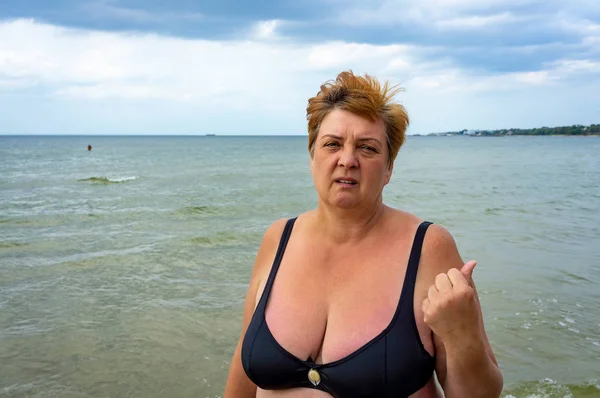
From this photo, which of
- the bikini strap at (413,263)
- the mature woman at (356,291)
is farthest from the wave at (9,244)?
the bikini strap at (413,263)

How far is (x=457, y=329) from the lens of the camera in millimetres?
2201

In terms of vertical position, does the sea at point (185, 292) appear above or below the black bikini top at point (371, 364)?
below

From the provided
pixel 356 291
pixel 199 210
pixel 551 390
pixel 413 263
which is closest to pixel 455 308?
pixel 413 263

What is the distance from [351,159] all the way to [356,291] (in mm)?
617

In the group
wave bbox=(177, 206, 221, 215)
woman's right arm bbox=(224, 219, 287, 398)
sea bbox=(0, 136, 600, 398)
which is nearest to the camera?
woman's right arm bbox=(224, 219, 287, 398)

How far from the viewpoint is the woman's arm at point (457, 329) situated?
2.14 m

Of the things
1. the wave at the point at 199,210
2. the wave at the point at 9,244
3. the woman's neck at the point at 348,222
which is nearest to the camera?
the woman's neck at the point at 348,222

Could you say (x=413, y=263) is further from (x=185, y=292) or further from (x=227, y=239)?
(x=227, y=239)

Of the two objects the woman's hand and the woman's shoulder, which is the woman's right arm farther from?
the woman's hand

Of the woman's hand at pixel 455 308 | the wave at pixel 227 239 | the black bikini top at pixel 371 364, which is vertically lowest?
the wave at pixel 227 239

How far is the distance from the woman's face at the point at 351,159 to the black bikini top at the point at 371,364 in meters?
0.33

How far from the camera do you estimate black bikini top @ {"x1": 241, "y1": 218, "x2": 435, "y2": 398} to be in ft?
8.02

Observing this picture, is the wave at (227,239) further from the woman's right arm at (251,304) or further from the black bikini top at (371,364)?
the black bikini top at (371,364)

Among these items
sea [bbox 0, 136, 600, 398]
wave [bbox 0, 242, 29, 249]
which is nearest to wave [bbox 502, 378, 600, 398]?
sea [bbox 0, 136, 600, 398]
